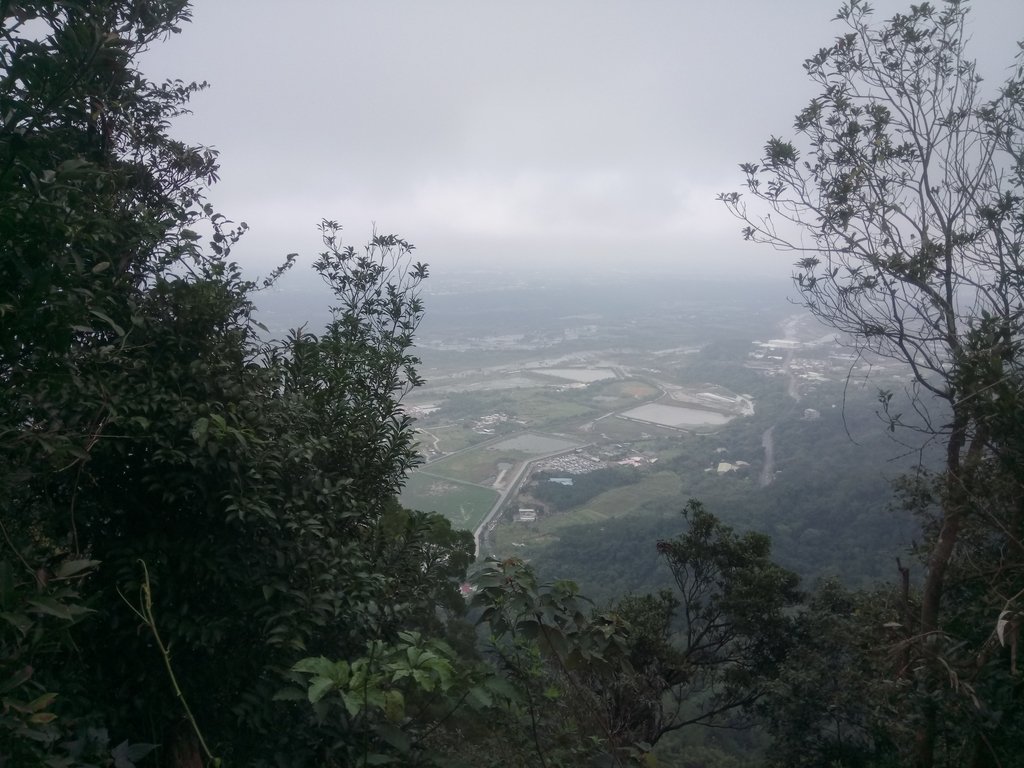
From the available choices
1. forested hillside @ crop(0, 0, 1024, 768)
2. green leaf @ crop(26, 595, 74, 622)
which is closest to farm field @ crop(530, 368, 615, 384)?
forested hillside @ crop(0, 0, 1024, 768)

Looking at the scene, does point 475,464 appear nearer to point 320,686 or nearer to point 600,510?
point 600,510

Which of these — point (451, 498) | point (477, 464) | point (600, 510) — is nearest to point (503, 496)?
point (451, 498)

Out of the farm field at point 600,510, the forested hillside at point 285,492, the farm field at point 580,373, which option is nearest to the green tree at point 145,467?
the forested hillside at point 285,492

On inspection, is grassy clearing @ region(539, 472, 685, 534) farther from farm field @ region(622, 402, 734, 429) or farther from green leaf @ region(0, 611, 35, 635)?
green leaf @ region(0, 611, 35, 635)

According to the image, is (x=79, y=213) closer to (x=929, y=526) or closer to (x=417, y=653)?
(x=417, y=653)

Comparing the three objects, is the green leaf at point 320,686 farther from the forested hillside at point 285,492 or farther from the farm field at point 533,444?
the farm field at point 533,444

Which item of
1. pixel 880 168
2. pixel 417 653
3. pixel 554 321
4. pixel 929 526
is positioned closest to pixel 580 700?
pixel 417 653
